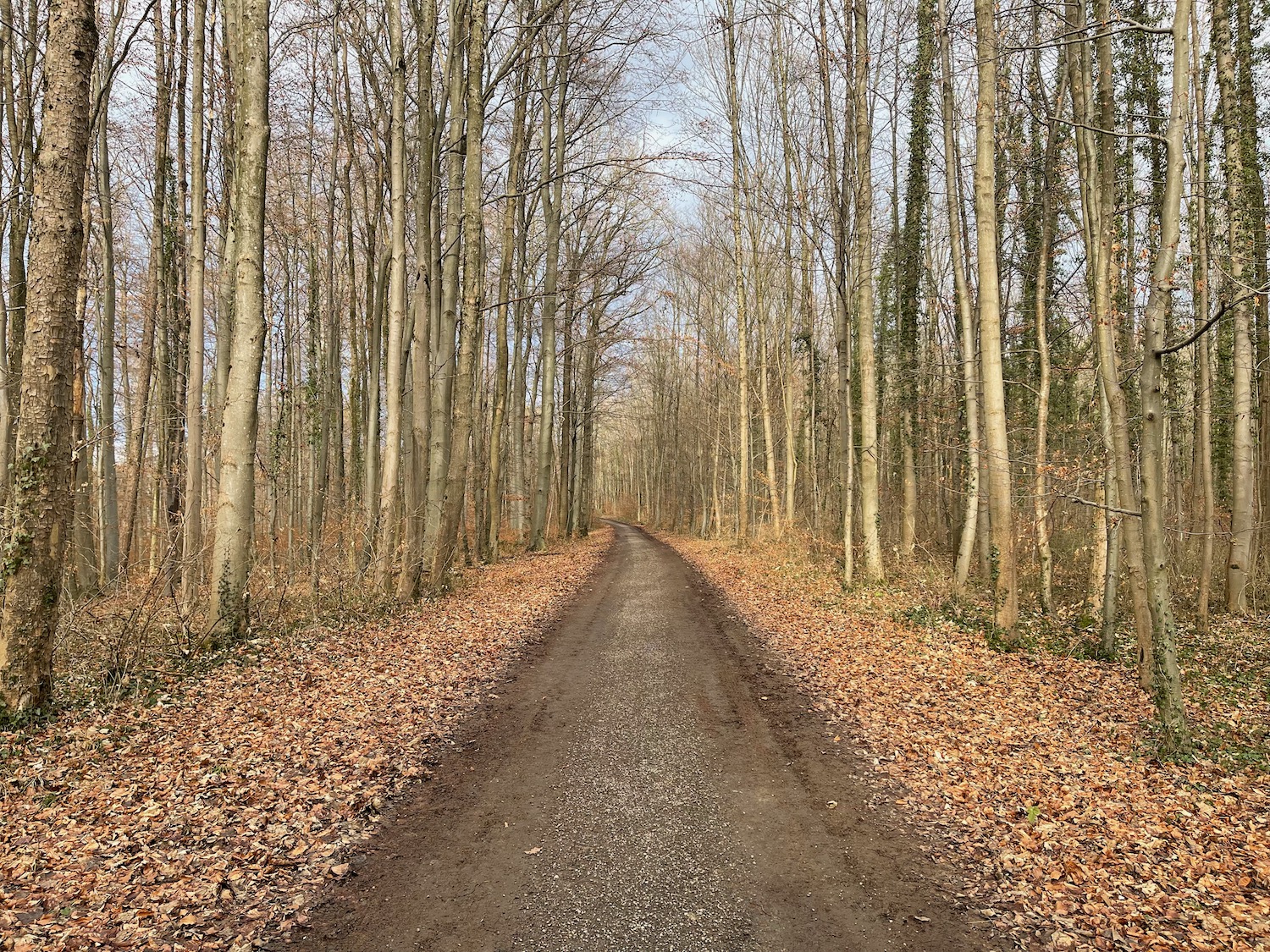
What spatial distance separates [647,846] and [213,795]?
2920 millimetres

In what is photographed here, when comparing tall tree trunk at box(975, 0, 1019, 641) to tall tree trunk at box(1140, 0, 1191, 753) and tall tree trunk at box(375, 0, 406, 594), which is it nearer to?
tall tree trunk at box(1140, 0, 1191, 753)

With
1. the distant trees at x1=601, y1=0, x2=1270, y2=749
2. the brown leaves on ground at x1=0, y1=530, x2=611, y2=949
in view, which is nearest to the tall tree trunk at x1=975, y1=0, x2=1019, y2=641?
the distant trees at x1=601, y1=0, x2=1270, y2=749

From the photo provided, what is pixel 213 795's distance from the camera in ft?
14.1

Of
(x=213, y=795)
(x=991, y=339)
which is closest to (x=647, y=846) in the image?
(x=213, y=795)

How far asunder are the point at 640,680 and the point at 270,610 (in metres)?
5.26

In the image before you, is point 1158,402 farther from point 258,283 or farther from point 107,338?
point 107,338

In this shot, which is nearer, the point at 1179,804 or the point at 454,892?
the point at 454,892

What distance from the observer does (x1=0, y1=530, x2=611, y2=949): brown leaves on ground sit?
3184mm

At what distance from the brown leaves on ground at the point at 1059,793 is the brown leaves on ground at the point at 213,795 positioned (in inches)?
150

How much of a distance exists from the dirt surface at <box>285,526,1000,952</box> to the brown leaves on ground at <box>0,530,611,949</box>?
382mm

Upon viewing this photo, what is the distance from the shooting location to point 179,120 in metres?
11.6

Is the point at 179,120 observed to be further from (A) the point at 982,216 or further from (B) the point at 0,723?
(A) the point at 982,216

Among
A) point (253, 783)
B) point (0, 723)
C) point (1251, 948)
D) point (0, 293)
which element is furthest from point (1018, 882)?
point (0, 293)

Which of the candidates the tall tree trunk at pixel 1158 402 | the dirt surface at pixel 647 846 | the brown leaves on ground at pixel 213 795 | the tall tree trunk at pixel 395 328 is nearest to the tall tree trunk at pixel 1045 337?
the tall tree trunk at pixel 1158 402
